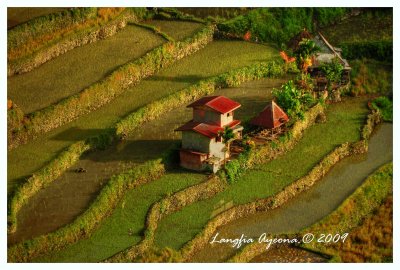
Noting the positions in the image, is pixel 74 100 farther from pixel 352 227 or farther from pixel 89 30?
pixel 352 227

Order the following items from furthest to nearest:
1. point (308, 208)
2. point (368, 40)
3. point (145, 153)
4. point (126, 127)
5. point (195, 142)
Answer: point (368, 40) < point (126, 127) < point (145, 153) < point (195, 142) < point (308, 208)

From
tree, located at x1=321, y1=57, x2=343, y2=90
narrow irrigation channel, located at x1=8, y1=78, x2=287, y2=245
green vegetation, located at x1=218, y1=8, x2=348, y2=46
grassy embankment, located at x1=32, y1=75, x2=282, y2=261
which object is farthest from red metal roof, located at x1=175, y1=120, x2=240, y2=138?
green vegetation, located at x1=218, y1=8, x2=348, y2=46

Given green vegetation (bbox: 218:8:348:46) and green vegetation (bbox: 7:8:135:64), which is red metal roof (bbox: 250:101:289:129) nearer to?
green vegetation (bbox: 218:8:348:46)

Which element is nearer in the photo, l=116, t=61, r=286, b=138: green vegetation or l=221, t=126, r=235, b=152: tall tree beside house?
l=221, t=126, r=235, b=152: tall tree beside house

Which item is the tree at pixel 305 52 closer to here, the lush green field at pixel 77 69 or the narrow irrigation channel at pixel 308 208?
the narrow irrigation channel at pixel 308 208

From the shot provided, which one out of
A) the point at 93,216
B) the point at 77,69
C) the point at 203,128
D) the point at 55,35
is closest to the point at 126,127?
the point at 203,128

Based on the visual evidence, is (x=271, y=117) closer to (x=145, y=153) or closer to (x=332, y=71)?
(x=145, y=153)
